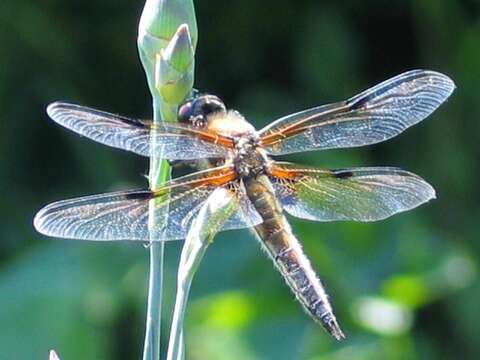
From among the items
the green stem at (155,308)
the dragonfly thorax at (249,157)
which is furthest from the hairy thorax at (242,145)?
the green stem at (155,308)


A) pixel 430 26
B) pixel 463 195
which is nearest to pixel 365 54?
pixel 430 26

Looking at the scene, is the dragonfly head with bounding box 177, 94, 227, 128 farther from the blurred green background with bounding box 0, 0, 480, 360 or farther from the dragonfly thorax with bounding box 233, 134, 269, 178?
the blurred green background with bounding box 0, 0, 480, 360

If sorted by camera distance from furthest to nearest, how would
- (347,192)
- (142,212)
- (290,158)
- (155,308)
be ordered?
(290,158)
(347,192)
(142,212)
(155,308)

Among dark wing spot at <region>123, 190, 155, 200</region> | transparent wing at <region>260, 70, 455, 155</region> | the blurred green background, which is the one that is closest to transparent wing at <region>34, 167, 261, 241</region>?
dark wing spot at <region>123, 190, 155, 200</region>

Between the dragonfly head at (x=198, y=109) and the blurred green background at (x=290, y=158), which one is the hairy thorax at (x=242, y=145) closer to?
the dragonfly head at (x=198, y=109)

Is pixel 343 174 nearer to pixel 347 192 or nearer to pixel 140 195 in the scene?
pixel 347 192

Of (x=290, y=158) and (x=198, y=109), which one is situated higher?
(x=290, y=158)

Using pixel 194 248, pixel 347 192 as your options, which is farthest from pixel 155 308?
pixel 347 192
